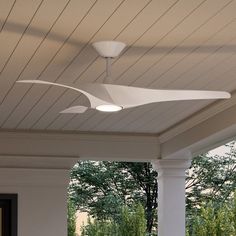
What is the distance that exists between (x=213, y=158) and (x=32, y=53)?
27.3 ft

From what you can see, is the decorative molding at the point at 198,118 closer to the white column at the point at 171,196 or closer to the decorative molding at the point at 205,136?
the decorative molding at the point at 205,136

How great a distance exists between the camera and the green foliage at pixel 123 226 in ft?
31.7

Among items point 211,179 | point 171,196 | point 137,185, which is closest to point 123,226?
point 171,196

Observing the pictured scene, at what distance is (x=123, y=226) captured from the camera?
32.2 feet

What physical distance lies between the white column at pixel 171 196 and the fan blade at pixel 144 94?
3.38 metres

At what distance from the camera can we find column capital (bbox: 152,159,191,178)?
7.48 metres

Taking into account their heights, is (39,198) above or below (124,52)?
below

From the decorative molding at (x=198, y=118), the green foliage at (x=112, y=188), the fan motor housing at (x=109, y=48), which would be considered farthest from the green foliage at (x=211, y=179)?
the fan motor housing at (x=109, y=48)

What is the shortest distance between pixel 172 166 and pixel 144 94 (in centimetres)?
352

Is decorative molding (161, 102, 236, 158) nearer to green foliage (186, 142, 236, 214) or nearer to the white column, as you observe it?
the white column

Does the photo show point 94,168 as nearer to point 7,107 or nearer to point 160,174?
point 160,174

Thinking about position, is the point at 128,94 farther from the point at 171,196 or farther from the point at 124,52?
the point at 171,196

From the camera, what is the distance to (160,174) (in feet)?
24.9

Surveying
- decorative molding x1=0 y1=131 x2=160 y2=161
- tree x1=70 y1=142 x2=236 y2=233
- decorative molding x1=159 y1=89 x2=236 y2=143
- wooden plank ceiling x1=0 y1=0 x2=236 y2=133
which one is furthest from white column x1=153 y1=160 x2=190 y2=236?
tree x1=70 y1=142 x2=236 y2=233
